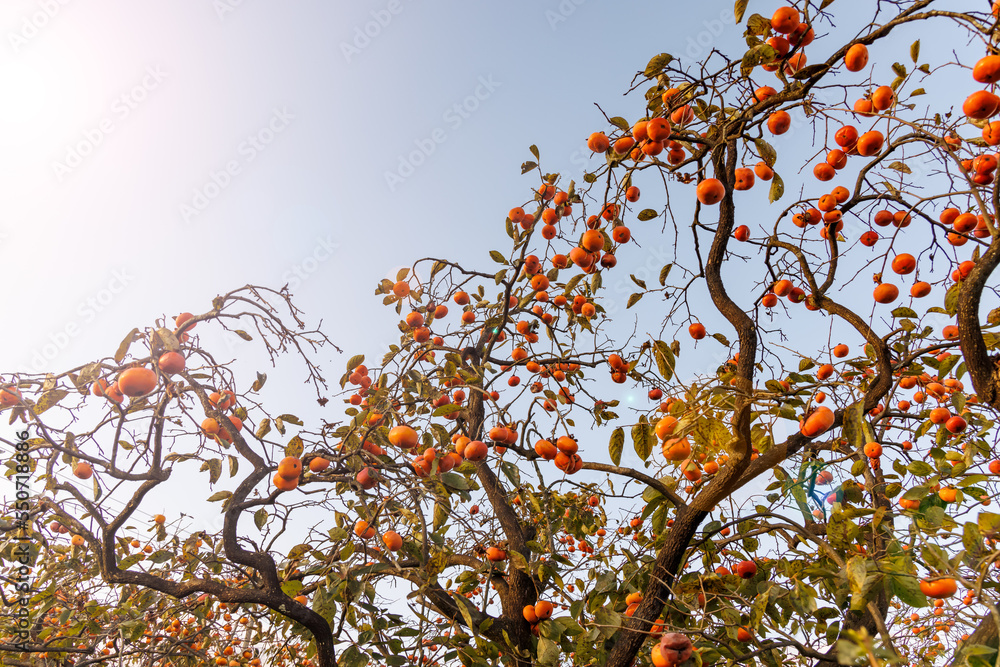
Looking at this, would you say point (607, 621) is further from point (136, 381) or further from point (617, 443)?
point (136, 381)

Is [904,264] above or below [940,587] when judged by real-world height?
above

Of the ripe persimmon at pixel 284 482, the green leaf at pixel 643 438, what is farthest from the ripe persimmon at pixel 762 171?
the ripe persimmon at pixel 284 482

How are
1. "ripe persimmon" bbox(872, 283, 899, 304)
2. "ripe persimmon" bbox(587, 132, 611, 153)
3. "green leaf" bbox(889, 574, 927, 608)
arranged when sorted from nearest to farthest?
"green leaf" bbox(889, 574, 927, 608), "ripe persimmon" bbox(872, 283, 899, 304), "ripe persimmon" bbox(587, 132, 611, 153)

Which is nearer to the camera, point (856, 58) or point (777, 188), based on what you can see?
point (856, 58)

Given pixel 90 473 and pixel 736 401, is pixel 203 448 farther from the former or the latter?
pixel 736 401

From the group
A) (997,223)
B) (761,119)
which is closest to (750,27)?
(761,119)

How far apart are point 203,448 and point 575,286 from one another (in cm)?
243

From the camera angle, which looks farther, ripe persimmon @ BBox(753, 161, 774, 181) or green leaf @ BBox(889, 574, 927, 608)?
ripe persimmon @ BBox(753, 161, 774, 181)

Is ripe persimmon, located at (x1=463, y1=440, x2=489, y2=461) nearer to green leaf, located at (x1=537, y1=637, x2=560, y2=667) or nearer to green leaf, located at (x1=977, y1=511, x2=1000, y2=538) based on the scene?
green leaf, located at (x1=537, y1=637, x2=560, y2=667)

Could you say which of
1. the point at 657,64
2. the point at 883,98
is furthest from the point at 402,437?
the point at 883,98

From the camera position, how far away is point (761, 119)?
228cm

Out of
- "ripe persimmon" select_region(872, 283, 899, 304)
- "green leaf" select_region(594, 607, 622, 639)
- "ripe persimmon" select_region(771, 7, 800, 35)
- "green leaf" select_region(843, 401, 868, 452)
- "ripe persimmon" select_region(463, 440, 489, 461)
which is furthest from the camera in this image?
"ripe persimmon" select_region(872, 283, 899, 304)

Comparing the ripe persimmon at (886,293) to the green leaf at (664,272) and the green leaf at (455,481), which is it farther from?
the green leaf at (455,481)

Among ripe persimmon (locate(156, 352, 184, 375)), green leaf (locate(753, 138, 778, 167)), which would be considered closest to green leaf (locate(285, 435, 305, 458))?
ripe persimmon (locate(156, 352, 184, 375))
